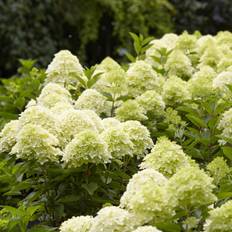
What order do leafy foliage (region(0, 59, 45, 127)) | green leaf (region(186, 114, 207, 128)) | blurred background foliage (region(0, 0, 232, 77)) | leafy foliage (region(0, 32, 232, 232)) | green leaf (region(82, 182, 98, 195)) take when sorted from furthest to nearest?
blurred background foliage (region(0, 0, 232, 77))
leafy foliage (region(0, 59, 45, 127))
green leaf (region(186, 114, 207, 128))
green leaf (region(82, 182, 98, 195))
leafy foliage (region(0, 32, 232, 232))

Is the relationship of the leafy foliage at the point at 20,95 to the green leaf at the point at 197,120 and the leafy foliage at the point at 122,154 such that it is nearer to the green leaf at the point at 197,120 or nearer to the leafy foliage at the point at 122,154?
the leafy foliage at the point at 122,154

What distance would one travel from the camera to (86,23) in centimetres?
749

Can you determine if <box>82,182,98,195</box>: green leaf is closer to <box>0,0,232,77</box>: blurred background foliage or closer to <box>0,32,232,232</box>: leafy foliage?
<box>0,32,232,232</box>: leafy foliage

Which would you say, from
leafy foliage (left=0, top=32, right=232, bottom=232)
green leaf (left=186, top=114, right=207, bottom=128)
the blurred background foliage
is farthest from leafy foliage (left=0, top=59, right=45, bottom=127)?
the blurred background foliage

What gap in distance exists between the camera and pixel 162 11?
25.4 feet

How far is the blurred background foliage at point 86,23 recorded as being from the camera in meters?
7.28

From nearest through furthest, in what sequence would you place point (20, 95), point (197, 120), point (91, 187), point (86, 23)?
point (91, 187)
point (197, 120)
point (20, 95)
point (86, 23)

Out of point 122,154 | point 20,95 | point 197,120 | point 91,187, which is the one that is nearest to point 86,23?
point 20,95

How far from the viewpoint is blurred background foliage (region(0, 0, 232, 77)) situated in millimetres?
7281

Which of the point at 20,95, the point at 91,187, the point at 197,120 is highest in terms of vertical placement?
the point at 197,120

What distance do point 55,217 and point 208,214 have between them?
2.26 ft

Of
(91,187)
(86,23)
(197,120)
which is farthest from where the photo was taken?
(86,23)

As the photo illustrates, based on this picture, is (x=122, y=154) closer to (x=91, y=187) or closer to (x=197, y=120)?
(x=91, y=187)

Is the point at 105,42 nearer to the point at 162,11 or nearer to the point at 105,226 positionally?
the point at 162,11
